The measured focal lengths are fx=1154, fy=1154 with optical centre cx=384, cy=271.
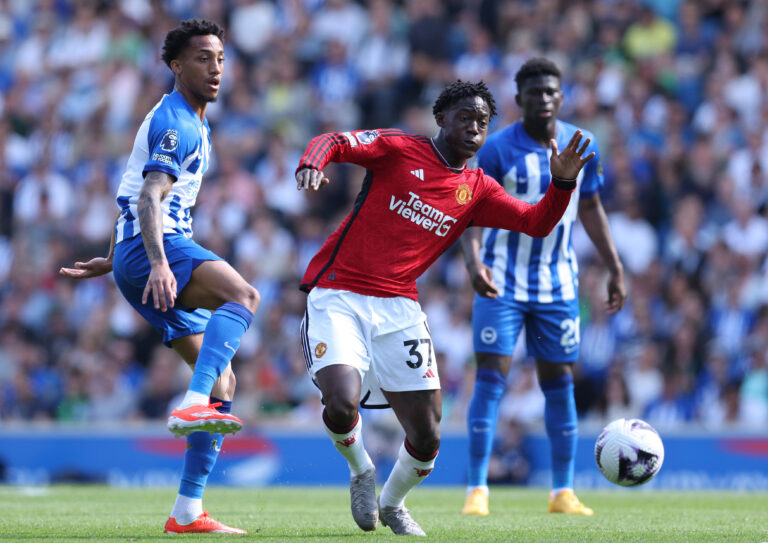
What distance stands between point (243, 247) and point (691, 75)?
6.23 meters

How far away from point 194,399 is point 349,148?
1.54 meters

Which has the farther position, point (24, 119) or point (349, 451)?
point (24, 119)

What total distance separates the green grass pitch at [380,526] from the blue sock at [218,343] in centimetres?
81

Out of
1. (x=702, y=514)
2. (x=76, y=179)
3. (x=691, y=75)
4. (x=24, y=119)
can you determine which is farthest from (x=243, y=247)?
(x=702, y=514)

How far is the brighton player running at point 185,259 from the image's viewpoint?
227 inches

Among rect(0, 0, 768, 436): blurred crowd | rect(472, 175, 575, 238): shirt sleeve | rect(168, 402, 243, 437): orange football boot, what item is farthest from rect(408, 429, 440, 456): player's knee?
rect(0, 0, 768, 436): blurred crowd

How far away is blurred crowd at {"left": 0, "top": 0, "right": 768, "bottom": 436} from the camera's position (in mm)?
12742

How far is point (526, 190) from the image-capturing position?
317 inches

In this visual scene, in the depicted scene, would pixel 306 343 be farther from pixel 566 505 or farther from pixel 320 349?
pixel 566 505

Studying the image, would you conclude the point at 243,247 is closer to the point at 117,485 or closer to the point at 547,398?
the point at 117,485

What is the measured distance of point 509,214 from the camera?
21.3 feet

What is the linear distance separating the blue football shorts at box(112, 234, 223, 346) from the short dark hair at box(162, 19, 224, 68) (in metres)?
1.04

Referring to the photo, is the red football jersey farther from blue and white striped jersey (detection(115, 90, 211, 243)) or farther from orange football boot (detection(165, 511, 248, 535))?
orange football boot (detection(165, 511, 248, 535))

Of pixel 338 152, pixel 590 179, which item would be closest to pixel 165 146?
pixel 338 152
